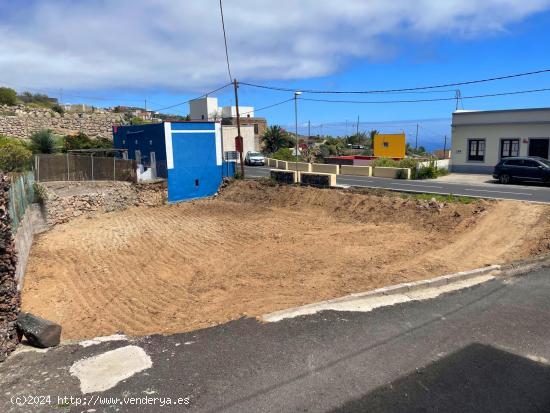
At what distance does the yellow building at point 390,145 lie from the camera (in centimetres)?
4691

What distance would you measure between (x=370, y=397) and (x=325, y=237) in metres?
11.8

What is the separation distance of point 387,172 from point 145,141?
716 inches

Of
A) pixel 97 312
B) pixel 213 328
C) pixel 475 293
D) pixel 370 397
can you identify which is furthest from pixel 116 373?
pixel 475 293

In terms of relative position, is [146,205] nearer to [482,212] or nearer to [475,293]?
[482,212]

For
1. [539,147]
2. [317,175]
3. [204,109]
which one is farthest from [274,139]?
[317,175]

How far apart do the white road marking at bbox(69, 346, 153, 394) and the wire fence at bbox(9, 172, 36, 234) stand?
9.07 metres

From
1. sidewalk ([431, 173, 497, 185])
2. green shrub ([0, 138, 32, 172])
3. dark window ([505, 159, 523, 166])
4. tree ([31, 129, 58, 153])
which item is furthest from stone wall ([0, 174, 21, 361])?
tree ([31, 129, 58, 153])

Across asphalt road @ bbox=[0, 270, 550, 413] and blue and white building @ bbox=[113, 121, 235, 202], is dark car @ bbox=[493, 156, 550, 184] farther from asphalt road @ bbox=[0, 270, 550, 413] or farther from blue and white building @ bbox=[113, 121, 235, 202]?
asphalt road @ bbox=[0, 270, 550, 413]

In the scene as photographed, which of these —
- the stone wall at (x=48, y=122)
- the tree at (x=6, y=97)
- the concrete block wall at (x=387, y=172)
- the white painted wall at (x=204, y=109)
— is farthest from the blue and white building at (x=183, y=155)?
the white painted wall at (x=204, y=109)

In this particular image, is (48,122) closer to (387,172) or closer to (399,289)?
(387,172)

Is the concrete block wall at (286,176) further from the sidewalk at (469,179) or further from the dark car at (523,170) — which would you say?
the dark car at (523,170)

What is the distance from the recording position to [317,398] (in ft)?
16.8

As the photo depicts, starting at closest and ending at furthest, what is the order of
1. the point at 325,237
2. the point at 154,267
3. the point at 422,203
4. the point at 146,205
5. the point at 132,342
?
the point at 132,342 < the point at 154,267 < the point at 325,237 < the point at 422,203 < the point at 146,205

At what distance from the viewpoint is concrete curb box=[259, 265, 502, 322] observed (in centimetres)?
775
